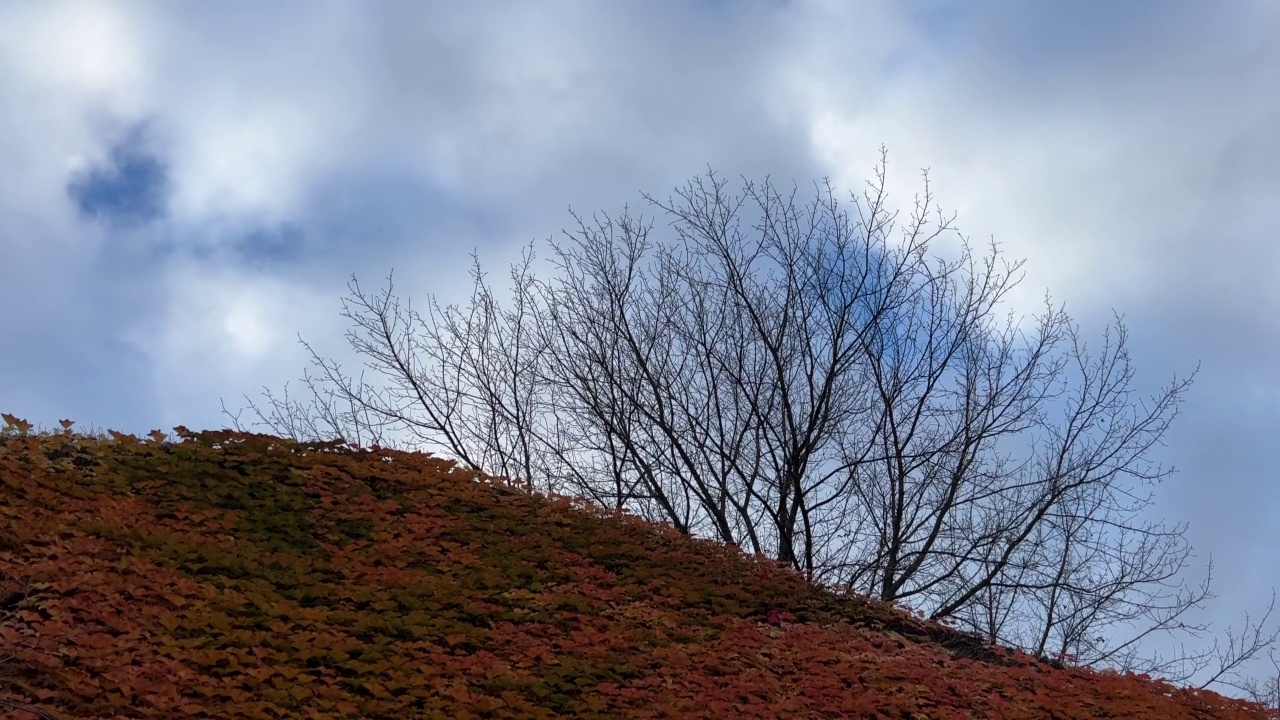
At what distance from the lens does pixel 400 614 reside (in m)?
7.45

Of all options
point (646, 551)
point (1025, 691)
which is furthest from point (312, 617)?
point (1025, 691)

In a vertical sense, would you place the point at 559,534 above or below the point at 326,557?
above

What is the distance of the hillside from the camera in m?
6.16

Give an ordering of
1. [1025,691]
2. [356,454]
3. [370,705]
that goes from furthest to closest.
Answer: [356,454] < [1025,691] < [370,705]

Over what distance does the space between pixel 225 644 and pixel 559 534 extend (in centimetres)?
404

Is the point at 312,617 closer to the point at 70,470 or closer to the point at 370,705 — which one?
the point at 370,705

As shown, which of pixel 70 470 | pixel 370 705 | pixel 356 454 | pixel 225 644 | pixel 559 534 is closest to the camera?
pixel 370 705

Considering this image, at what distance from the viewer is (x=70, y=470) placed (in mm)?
8867

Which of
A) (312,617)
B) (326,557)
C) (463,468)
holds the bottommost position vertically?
(312,617)

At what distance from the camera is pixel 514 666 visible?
23.0ft

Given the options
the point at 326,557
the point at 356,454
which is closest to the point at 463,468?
the point at 356,454

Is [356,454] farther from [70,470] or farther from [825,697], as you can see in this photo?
[825,697]

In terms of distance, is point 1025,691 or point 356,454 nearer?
point 1025,691

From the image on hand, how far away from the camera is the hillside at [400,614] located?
20.2ft
